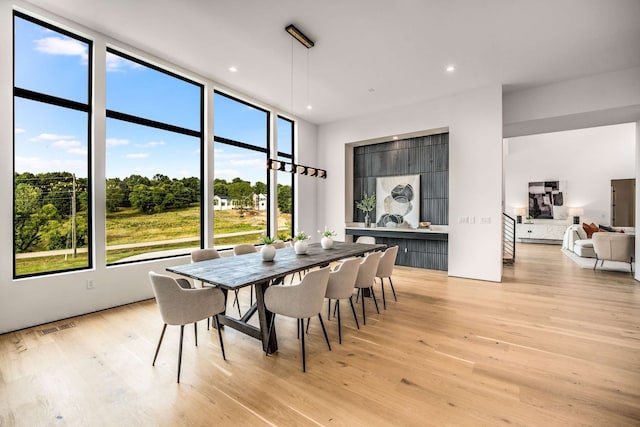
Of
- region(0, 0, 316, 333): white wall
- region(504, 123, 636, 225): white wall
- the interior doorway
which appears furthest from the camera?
region(504, 123, 636, 225): white wall

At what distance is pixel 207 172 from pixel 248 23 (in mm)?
2364

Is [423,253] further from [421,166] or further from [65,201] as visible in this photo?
[65,201]

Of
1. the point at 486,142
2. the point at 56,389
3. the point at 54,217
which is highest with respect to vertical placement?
the point at 486,142

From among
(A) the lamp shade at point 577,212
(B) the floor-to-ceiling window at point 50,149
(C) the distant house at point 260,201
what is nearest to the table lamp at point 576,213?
(A) the lamp shade at point 577,212

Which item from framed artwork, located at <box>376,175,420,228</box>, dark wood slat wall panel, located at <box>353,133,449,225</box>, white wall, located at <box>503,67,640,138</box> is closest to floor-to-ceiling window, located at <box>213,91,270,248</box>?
dark wood slat wall panel, located at <box>353,133,449,225</box>

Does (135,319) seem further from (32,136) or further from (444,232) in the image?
(444,232)

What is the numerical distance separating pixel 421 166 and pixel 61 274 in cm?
629

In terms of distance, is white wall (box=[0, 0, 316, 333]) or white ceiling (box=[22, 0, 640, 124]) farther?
white ceiling (box=[22, 0, 640, 124])

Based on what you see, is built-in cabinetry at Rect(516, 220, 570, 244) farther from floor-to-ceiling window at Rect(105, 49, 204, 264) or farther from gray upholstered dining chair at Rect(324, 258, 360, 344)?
floor-to-ceiling window at Rect(105, 49, 204, 264)

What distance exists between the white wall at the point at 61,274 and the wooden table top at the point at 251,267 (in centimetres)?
133

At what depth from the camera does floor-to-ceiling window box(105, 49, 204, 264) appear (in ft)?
12.6

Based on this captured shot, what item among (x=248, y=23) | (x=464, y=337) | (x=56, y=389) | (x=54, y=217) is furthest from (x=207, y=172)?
(x=464, y=337)

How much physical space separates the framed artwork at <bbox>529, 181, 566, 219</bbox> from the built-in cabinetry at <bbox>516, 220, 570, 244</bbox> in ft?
0.97

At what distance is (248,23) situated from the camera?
335cm
